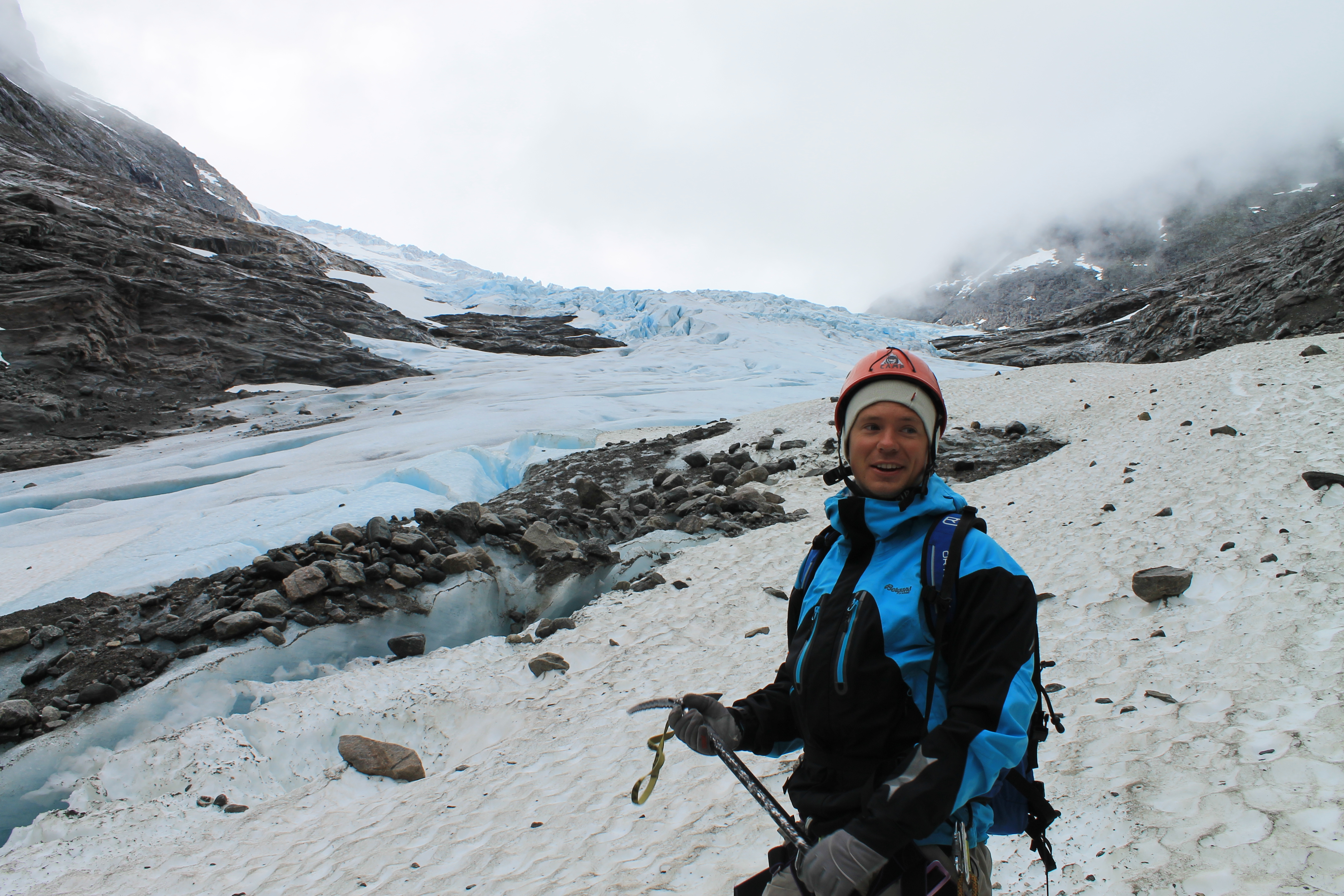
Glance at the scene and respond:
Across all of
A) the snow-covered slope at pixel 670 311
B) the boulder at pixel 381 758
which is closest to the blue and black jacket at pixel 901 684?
the boulder at pixel 381 758

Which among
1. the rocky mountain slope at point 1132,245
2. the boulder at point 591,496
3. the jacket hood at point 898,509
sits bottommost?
the boulder at point 591,496

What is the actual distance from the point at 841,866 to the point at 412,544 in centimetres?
688

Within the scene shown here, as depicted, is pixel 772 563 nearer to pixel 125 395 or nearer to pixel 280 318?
pixel 125 395

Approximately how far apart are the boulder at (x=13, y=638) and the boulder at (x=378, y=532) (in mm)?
2898

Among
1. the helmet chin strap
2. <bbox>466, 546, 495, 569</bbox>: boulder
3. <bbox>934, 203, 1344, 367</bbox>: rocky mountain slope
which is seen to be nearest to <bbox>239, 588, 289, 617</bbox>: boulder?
<bbox>466, 546, 495, 569</bbox>: boulder

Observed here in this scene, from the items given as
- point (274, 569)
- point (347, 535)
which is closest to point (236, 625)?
point (274, 569)

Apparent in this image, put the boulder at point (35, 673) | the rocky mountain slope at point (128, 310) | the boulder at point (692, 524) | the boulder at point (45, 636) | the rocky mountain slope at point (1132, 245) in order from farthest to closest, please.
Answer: the rocky mountain slope at point (1132, 245) < the rocky mountain slope at point (128, 310) < the boulder at point (692, 524) < the boulder at point (45, 636) < the boulder at point (35, 673)

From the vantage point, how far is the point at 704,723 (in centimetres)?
183

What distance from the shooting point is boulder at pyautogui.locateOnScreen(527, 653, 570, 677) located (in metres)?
5.63

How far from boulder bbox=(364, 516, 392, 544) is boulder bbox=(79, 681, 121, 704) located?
106 inches

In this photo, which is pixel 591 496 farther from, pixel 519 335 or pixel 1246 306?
pixel 519 335

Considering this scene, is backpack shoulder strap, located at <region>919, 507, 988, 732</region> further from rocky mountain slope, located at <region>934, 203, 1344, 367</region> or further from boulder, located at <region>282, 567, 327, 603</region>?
rocky mountain slope, located at <region>934, 203, 1344, 367</region>

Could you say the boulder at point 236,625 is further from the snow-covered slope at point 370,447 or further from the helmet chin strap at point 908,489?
the helmet chin strap at point 908,489

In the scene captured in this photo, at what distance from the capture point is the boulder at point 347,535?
7.36 m
